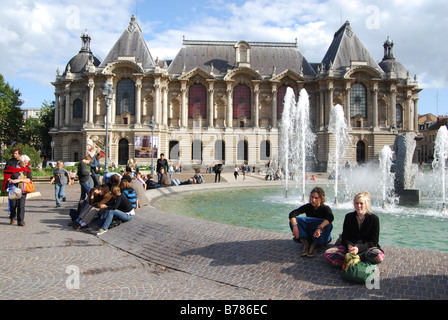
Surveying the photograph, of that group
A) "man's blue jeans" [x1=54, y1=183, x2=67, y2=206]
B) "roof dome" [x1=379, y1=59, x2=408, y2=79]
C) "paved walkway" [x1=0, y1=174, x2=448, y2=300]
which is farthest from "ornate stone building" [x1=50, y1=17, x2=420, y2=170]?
"paved walkway" [x1=0, y1=174, x2=448, y2=300]

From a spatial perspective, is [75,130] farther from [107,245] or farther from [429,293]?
[429,293]

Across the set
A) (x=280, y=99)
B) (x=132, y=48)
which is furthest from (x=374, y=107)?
(x=132, y=48)

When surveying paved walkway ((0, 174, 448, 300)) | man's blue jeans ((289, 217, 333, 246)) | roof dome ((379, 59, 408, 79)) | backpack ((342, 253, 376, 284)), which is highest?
roof dome ((379, 59, 408, 79))

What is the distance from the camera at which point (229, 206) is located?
15.7 metres

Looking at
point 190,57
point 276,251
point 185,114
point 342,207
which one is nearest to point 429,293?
point 276,251

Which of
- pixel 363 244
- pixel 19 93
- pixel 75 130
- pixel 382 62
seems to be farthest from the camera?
pixel 19 93

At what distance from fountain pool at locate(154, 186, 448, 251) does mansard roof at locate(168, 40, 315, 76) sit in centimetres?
3990

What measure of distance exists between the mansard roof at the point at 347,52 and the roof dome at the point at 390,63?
4053 mm

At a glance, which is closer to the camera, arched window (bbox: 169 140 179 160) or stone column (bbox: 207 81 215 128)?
stone column (bbox: 207 81 215 128)

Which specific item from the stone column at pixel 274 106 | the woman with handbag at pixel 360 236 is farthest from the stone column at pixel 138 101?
the woman with handbag at pixel 360 236

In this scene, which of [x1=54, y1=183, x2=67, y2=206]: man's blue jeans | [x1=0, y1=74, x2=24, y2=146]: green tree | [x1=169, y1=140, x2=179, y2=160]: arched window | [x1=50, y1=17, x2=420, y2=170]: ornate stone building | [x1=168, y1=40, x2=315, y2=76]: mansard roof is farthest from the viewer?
[x1=0, y1=74, x2=24, y2=146]: green tree

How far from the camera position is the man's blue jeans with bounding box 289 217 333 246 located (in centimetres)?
657

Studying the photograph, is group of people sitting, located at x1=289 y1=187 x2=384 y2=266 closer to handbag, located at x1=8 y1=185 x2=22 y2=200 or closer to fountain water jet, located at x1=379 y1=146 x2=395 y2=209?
handbag, located at x1=8 y1=185 x2=22 y2=200
